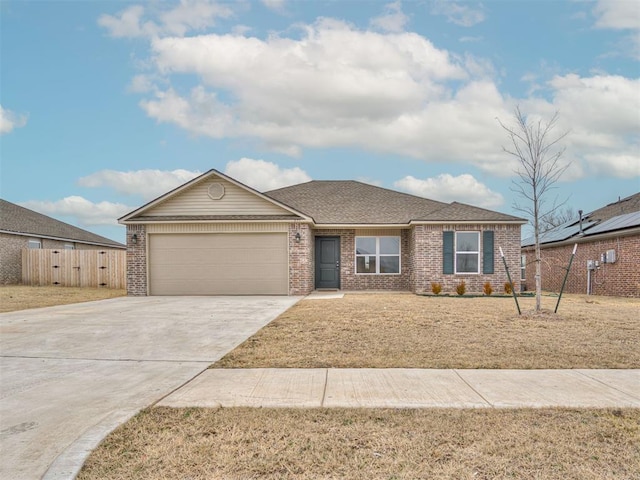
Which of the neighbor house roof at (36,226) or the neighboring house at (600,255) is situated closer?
the neighboring house at (600,255)

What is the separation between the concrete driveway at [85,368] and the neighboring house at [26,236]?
14.9m

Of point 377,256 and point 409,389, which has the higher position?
point 377,256

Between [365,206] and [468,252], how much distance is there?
5172 mm

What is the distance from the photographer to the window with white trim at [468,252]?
59.8 ft

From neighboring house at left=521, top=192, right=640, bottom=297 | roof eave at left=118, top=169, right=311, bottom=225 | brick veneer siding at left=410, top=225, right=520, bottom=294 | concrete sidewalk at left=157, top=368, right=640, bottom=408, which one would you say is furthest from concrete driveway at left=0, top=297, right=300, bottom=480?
neighboring house at left=521, top=192, right=640, bottom=297

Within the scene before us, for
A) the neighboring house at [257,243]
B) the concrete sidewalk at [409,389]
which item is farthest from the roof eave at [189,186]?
the concrete sidewalk at [409,389]

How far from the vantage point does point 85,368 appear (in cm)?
588

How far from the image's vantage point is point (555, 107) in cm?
1249

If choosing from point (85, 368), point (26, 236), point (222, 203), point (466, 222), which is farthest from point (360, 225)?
point (26, 236)

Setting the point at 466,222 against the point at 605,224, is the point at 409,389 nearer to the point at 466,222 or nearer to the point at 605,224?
the point at 466,222

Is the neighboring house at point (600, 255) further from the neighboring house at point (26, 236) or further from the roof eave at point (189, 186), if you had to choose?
the neighboring house at point (26, 236)

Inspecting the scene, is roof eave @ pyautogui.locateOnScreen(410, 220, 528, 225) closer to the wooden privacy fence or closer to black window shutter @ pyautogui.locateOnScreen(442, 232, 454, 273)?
black window shutter @ pyautogui.locateOnScreen(442, 232, 454, 273)

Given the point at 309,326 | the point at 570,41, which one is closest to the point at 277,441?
the point at 309,326

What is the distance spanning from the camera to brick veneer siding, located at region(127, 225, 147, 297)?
57.2ft
